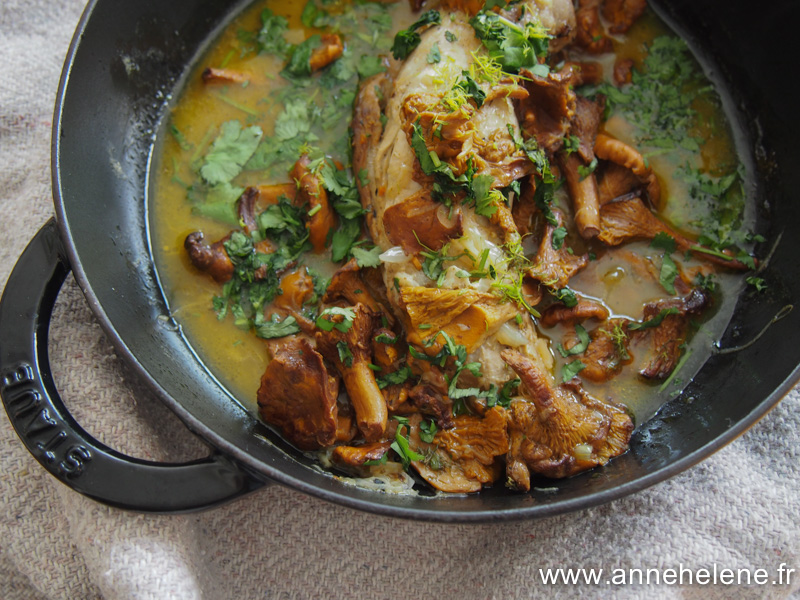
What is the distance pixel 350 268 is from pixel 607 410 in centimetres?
132

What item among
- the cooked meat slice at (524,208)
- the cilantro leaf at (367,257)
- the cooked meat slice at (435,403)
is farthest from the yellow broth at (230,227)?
the cooked meat slice at (435,403)

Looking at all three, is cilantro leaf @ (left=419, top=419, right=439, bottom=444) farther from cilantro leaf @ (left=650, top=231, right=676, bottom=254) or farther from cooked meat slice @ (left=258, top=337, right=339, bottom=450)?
cilantro leaf @ (left=650, top=231, right=676, bottom=254)

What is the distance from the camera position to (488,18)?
3195 millimetres

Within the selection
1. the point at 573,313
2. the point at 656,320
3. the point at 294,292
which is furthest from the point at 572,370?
the point at 294,292

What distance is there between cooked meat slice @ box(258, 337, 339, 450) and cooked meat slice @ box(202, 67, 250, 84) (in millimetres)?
1457

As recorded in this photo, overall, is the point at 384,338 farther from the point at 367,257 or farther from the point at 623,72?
the point at 623,72

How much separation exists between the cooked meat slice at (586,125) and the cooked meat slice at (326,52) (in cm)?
125

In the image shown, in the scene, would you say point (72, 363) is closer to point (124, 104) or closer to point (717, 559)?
point (124, 104)

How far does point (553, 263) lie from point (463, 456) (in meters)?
0.96

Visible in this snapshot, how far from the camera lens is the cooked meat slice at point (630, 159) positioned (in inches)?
134

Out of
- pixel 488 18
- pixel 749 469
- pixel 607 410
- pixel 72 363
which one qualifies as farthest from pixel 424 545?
pixel 488 18

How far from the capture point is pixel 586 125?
3.47 m

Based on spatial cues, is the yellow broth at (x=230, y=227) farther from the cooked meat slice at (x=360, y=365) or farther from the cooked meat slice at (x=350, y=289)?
the cooked meat slice at (x=360, y=365)

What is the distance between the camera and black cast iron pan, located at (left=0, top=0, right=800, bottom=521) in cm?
272
